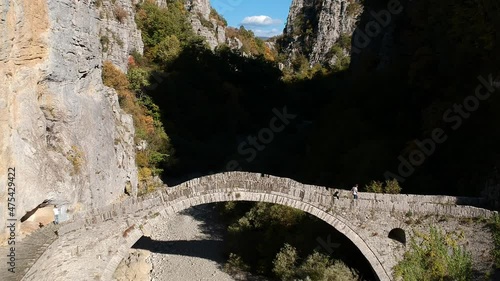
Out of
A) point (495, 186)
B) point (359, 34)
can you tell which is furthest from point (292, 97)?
point (495, 186)

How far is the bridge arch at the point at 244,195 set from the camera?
502 inches

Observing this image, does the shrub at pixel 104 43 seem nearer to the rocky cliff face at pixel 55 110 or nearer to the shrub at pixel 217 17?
the rocky cliff face at pixel 55 110

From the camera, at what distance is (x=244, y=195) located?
13.1 metres

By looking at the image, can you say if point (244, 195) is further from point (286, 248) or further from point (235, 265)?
point (235, 265)

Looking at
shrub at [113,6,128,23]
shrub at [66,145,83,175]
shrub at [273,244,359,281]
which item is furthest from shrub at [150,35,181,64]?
shrub at [273,244,359,281]

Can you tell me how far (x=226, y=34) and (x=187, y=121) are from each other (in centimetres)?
2616

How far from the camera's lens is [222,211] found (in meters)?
23.6

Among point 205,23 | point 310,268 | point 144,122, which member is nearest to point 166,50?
point 144,122

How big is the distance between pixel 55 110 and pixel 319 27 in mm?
51942

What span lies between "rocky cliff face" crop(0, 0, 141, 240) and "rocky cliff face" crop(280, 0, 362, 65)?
44184 millimetres

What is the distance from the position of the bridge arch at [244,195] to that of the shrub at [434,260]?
6.96ft

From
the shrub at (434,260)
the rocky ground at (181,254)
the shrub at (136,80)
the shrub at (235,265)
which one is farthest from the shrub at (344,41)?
the shrub at (434,260)

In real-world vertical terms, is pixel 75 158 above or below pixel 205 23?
below

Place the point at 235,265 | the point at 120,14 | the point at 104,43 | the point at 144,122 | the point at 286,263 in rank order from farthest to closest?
the point at 120,14
the point at 144,122
the point at 104,43
the point at 235,265
the point at 286,263
